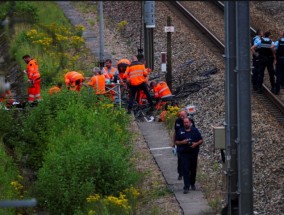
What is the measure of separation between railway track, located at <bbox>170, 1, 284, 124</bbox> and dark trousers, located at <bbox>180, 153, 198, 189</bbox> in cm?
377

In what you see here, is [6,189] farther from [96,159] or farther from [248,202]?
[248,202]

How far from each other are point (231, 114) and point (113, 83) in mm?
8003

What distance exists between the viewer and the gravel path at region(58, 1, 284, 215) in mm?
16062

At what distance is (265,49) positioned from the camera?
20719 millimetres

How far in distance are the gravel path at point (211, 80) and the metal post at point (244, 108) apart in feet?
4.93

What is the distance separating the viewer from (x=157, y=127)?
20375 mm

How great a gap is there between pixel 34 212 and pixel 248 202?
4286 millimetres

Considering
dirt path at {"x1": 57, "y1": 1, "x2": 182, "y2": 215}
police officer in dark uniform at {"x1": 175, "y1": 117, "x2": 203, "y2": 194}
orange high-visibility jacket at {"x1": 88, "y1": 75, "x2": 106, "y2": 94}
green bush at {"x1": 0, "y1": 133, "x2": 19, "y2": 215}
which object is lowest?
dirt path at {"x1": 57, "y1": 1, "x2": 182, "y2": 215}

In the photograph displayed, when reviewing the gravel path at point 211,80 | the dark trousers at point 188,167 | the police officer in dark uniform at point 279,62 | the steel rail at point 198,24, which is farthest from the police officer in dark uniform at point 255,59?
the dark trousers at point 188,167

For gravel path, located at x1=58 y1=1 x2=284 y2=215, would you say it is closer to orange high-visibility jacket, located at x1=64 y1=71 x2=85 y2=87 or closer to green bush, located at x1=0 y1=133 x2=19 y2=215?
orange high-visibility jacket, located at x1=64 y1=71 x2=85 y2=87

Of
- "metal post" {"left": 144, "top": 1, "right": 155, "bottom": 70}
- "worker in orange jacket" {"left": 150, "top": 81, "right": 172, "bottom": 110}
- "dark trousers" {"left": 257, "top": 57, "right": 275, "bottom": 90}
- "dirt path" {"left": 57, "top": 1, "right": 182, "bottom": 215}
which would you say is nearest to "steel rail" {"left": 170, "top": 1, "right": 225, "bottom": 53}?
"metal post" {"left": 144, "top": 1, "right": 155, "bottom": 70}

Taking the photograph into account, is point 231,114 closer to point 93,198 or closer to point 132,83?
point 93,198

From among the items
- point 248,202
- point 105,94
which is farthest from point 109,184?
point 105,94

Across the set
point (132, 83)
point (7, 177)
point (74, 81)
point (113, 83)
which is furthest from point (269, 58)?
point (7, 177)
